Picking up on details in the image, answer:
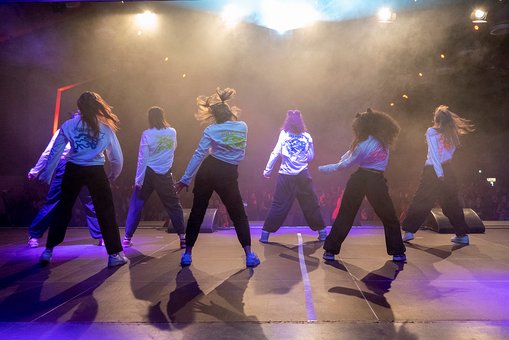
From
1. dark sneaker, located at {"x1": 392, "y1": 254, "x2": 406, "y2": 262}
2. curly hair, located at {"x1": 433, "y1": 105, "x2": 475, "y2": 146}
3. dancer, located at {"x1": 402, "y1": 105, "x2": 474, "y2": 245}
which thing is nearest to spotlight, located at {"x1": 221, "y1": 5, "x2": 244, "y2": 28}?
dancer, located at {"x1": 402, "y1": 105, "x2": 474, "y2": 245}

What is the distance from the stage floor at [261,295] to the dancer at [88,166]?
0.42m

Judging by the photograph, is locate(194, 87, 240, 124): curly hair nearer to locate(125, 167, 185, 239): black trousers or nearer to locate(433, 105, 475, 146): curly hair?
locate(125, 167, 185, 239): black trousers

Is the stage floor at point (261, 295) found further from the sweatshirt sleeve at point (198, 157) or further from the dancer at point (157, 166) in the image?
the sweatshirt sleeve at point (198, 157)

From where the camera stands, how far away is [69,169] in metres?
4.27

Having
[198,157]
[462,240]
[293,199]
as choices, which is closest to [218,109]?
[198,157]

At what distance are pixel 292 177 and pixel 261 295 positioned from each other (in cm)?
304

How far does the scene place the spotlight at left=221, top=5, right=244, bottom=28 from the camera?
997 centimetres

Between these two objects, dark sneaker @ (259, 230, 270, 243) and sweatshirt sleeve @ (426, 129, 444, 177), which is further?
dark sneaker @ (259, 230, 270, 243)

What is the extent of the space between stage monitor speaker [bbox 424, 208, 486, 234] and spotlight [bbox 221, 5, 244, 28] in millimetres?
6710

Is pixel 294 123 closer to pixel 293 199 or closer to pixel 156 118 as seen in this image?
pixel 293 199

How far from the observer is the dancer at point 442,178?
5453mm

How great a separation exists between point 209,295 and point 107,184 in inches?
75.3

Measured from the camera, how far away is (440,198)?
5809 mm

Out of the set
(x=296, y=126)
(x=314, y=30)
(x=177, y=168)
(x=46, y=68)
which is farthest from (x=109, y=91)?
(x=296, y=126)
